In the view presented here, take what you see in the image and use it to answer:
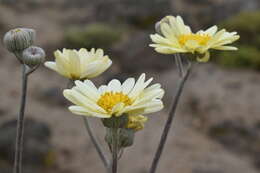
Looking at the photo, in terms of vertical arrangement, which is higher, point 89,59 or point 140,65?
point 89,59

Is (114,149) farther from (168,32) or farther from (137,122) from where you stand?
(168,32)

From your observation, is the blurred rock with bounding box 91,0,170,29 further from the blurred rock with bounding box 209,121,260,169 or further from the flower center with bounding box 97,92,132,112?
the flower center with bounding box 97,92,132,112

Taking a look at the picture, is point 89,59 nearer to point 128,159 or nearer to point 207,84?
point 128,159

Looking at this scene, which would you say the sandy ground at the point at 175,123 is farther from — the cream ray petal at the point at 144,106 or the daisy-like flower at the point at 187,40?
the cream ray petal at the point at 144,106

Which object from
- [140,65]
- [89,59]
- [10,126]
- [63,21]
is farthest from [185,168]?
[63,21]

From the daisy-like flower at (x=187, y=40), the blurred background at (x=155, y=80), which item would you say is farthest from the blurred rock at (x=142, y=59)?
the daisy-like flower at (x=187, y=40)

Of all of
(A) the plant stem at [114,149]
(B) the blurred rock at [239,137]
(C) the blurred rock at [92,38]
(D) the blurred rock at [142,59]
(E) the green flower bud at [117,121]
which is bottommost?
(B) the blurred rock at [239,137]
